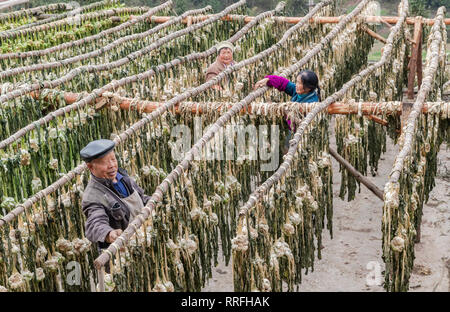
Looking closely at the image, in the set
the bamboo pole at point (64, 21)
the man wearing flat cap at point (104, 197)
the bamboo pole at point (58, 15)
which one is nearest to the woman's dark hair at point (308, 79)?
the man wearing flat cap at point (104, 197)

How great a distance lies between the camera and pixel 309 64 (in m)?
7.15

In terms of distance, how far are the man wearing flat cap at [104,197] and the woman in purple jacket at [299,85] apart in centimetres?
219

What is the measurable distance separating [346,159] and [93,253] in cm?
249

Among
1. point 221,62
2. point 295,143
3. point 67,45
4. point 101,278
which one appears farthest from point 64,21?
point 101,278

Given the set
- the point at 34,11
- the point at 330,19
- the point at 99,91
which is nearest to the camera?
the point at 99,91

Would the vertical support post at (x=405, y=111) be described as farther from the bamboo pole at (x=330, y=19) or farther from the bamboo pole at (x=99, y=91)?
the bamboo pole at (x=330, y=19)

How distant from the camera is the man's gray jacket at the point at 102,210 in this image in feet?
13.4

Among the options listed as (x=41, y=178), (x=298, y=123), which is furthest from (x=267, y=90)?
(x=41, y=178)

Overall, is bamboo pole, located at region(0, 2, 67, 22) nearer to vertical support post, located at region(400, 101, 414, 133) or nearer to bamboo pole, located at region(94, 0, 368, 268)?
bamboo pole, located at region(94, 0, 368, 268)

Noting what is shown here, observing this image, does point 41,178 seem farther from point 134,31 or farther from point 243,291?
point 134,31

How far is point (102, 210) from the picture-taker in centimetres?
418

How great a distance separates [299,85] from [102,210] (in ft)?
8.90

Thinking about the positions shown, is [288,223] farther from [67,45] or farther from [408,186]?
[67,45]

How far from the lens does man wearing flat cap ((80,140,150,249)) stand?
411cm
